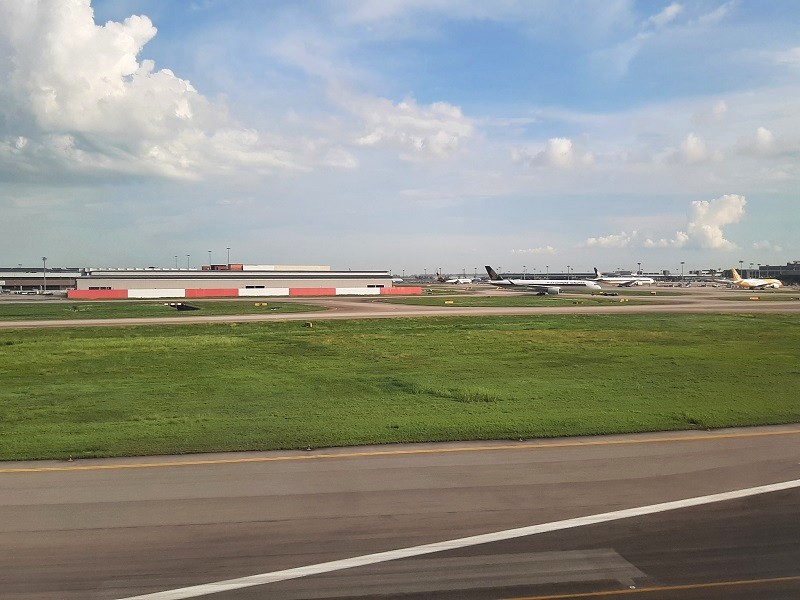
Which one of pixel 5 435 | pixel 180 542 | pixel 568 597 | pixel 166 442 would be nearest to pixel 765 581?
pixel 568 597

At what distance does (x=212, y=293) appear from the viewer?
436ft

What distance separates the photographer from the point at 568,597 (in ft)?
29.7

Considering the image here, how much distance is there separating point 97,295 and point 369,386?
114635mm

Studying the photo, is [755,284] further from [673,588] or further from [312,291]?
[673,588]

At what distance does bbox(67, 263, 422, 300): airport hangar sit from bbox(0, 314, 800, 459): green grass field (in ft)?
269

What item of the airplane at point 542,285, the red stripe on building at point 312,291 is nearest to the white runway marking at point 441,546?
the airplane at point 542,285

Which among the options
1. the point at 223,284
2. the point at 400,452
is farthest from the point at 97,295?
the point at 400,452

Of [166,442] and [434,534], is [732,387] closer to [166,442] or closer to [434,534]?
[434,534]

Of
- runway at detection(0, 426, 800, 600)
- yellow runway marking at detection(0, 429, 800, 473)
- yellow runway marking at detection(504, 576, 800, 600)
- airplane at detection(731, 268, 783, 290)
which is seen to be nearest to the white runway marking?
runway at detection(0, 426, 800, 600)

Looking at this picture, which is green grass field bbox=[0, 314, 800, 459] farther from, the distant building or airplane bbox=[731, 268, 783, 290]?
the distant building

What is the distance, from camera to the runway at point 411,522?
952 cm

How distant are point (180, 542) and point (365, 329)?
42085mm

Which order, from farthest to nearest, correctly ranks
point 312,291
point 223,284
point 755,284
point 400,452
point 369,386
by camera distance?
point 755,284, point 312,291, point 223,284, point 369,386, point 400,452

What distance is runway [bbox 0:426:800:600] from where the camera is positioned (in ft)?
31.2
